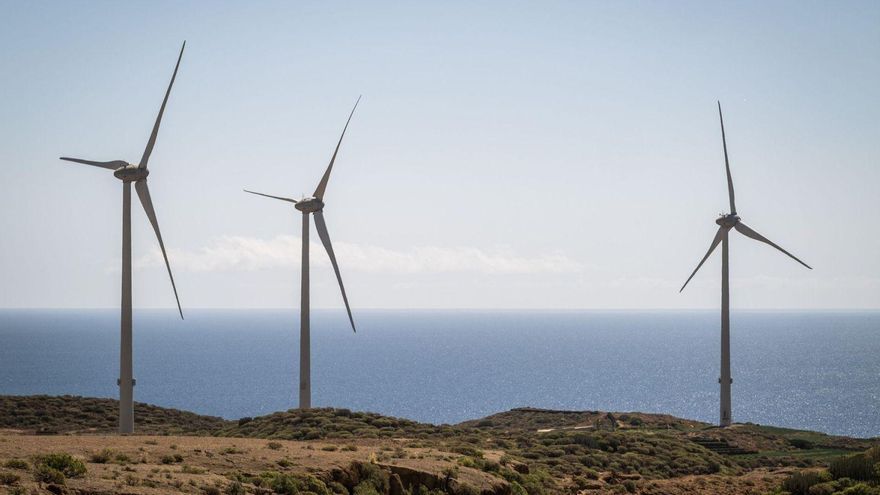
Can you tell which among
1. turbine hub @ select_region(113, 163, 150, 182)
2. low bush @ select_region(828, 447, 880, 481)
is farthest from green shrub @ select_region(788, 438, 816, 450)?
turbine hub @ select_region(113, 163, 150, 182)

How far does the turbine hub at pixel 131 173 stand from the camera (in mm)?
43562

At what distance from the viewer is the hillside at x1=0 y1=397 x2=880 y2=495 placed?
2652 cm

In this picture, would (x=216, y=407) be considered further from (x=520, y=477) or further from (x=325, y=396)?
(x=520, y=477)

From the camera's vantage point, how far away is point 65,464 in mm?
23422

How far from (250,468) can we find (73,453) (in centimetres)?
495

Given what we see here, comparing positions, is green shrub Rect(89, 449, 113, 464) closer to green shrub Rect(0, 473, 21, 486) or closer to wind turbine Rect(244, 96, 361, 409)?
green shrub Rect(0, 473, 21, 486)

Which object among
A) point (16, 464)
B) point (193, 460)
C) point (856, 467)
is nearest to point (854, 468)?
point (856, 467)

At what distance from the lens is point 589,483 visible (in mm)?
39000

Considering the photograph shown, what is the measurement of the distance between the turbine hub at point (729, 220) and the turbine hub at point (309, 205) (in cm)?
2734

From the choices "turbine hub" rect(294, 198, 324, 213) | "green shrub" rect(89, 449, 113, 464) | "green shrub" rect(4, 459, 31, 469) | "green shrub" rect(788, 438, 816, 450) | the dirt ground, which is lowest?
"green shrub" rect(788, 438, 816, 450)

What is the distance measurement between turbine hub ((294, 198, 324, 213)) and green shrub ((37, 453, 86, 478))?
103 ft

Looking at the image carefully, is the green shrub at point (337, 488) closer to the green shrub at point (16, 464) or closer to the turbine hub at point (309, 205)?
the green shrub at point (16, 464)

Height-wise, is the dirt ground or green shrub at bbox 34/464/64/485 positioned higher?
green shrub at bbox 34/464/64/485

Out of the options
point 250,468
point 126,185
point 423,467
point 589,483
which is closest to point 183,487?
point 250,468
